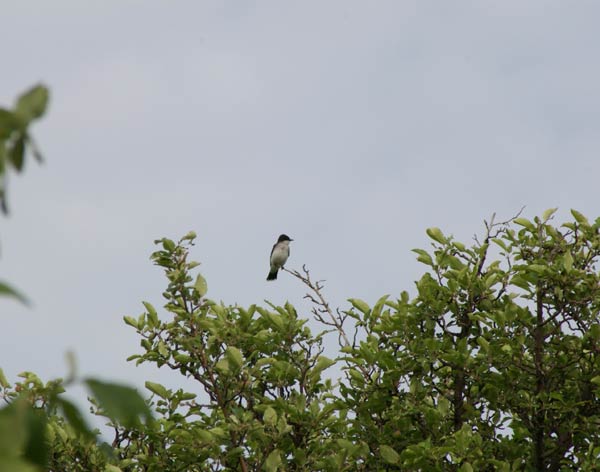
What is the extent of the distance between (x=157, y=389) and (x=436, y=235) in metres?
3.83

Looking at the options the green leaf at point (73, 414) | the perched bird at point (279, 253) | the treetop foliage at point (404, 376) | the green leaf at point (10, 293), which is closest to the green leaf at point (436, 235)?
the treetop foliage at point (404, 376)

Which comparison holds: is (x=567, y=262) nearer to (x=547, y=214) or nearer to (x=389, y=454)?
(x=547, y=214)

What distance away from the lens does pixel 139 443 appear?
1267cm

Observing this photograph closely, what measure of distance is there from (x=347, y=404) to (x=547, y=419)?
232 centimetres

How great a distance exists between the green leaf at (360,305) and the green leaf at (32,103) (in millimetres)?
11310

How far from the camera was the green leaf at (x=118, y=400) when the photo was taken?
5.30 feet

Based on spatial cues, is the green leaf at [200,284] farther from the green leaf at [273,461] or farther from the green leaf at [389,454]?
the green leaf at [389,454]

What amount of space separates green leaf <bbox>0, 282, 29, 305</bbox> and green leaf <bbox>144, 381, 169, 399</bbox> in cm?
1084

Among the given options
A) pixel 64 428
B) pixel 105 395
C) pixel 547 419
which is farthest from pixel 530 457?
pixel 105 395

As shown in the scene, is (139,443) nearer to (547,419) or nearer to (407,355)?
(407,355)

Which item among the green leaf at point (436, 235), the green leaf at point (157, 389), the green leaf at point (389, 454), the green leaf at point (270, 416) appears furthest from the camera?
the green leaf at point (436, 235)

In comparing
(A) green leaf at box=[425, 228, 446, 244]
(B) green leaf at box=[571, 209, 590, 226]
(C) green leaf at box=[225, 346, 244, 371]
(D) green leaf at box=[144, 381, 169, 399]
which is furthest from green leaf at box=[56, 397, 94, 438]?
(B) green leaf at box=[571, 209, 590, 226]

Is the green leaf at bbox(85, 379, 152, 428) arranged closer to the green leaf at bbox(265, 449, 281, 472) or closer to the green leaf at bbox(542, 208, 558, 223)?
the green leaf at bbox(265, 449, 281, 472)

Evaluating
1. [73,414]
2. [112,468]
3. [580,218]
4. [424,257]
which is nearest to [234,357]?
[112,468]
